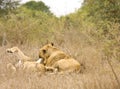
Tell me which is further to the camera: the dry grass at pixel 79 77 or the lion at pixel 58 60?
the lion at pixel 58 60

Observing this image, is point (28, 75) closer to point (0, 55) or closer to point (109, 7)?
point (109, 7)

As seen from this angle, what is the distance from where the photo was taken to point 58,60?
31.9 ft

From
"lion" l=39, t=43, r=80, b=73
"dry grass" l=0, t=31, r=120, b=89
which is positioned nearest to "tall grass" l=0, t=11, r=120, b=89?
"dry grass" l=0, t=31, r=120, b=89

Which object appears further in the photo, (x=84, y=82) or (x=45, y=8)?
(x=45, y=8)

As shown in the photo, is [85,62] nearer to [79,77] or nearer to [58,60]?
[58,60]

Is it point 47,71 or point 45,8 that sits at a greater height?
point 45,8

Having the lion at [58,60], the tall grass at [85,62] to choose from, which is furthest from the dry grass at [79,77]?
the lion at [58,60]

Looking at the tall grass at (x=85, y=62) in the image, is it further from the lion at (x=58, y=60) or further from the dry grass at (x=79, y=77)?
the lion at (x=58, y=60)

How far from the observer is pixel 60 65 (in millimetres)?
9297

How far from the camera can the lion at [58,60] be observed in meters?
9.06

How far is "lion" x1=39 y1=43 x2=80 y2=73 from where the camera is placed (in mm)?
9059

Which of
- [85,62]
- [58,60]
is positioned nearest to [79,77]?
[85,62]

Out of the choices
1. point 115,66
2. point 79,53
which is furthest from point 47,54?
point 115,66

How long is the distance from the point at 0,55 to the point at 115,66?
4.82 meters
